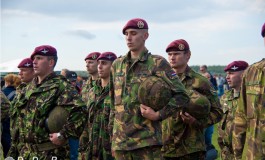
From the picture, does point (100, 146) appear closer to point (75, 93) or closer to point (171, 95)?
point (75, 93)

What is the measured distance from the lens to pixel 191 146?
23.0ft

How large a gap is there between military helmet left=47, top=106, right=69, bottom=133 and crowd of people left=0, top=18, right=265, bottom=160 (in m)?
0.01

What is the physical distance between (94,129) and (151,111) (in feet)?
7.82

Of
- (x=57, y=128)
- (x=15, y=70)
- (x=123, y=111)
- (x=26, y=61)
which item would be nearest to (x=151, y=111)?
(x=123, y=111)

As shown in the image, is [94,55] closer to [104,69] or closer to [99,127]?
[104,69]

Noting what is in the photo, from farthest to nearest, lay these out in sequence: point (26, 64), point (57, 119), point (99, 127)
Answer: point (26, 64) → point (99, 127) → point (57, 119)

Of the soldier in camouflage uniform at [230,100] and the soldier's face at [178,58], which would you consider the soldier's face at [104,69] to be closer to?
the soldier's face at [178,58]

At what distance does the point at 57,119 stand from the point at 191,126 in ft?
6.75

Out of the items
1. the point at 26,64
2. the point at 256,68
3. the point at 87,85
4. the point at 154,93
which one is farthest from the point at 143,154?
the point at 26,64

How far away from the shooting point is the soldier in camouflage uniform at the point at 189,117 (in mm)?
6970

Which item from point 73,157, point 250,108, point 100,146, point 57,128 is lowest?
point 73,157

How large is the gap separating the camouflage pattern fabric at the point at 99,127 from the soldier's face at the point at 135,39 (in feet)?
5.85

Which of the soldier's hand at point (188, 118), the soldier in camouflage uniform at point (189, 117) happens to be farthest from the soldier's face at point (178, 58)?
the soldier's hand at point (188, 118)

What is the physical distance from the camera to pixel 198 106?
22.8 ft
